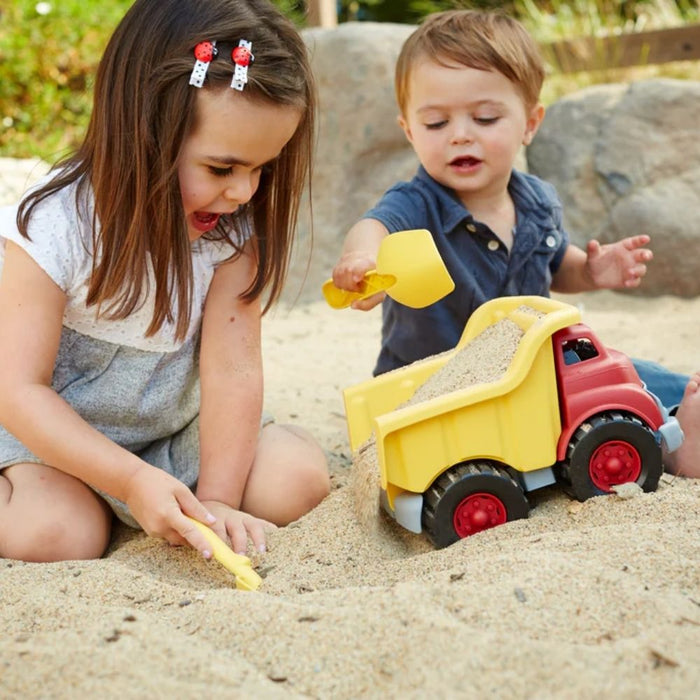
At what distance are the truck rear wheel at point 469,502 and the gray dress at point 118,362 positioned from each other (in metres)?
0.58

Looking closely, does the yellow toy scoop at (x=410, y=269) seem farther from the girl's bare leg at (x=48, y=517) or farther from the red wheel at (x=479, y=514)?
the girl's bare leg at (x=48, y=517)

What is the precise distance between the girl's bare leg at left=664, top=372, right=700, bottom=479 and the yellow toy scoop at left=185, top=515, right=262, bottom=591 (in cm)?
76

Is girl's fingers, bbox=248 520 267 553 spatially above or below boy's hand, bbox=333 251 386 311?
below

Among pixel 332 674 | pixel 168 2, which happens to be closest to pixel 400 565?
pixel 332 674

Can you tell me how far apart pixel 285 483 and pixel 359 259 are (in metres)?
0.44

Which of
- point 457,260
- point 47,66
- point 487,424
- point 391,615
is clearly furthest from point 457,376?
point 47,66

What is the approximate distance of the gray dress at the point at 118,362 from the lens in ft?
5.38

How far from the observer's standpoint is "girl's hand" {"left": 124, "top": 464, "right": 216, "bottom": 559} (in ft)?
4.92

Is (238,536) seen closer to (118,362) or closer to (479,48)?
(118,362)

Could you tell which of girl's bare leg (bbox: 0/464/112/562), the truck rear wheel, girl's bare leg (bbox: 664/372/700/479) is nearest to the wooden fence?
girl's bare leg (bbox: 664/372/700/479)

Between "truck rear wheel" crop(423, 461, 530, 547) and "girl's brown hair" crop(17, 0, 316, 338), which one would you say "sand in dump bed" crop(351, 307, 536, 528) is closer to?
"truck rear wheel" crop(423, 461, 530, 547)

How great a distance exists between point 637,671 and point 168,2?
1.24 meters

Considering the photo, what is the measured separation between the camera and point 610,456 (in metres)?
1.52

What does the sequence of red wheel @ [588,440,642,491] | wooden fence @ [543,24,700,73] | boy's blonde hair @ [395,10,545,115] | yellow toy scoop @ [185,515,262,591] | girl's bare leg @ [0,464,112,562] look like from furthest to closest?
1. wooden fence @ [543,24,700,73]
2. boy's blonde hair @ [395,10,545,115]
3. girl's bare leg @ [0,464,112,562]
4. red wheel @ [588,440,642,491]
5. yellow toy scoop @ [185,515,262,591]
